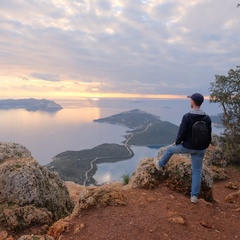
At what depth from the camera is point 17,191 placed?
775cm

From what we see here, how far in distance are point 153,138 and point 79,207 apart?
133m

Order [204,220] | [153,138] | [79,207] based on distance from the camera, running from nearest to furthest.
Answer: [204,220] < [79,207] < [153,138]

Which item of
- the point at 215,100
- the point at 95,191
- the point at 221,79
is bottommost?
the point at 95,191

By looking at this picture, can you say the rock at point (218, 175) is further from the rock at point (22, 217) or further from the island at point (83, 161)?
the island at point (83, 161)

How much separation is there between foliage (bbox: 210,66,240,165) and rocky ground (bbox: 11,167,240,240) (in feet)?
42.1

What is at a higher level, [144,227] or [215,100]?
[215,100]

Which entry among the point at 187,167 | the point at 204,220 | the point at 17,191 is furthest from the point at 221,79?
the point at 17,191

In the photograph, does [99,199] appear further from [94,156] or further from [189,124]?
[94,156]

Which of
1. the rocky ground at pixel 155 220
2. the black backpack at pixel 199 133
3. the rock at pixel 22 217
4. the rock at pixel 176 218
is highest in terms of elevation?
the black backpack at pixel 199 133

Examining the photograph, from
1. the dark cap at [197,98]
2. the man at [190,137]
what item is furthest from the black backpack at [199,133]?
the dark cap at [197,98]

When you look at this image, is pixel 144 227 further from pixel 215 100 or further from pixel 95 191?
pixel 215 100

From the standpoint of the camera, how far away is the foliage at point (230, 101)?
1844 cm

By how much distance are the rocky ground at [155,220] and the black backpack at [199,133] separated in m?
1.73

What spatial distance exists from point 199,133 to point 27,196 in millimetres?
5586
